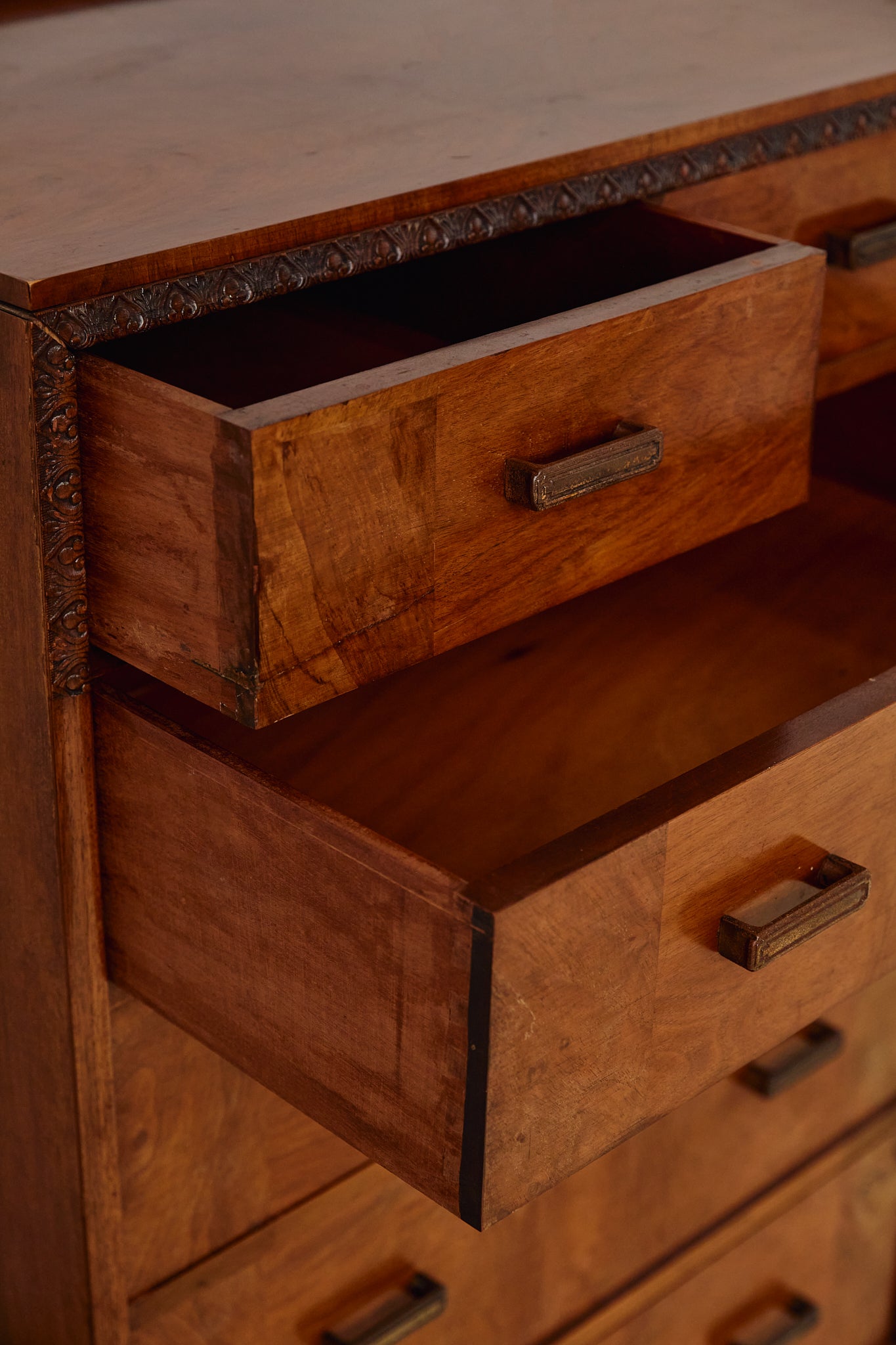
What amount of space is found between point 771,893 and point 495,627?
157mm

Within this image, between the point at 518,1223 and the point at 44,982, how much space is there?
0.35m

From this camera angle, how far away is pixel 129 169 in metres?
0.68

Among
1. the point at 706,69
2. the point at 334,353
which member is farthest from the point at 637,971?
the point at 706,69

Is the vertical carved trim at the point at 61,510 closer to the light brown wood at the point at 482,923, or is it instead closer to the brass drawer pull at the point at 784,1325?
the light brown wood at the point at 482,923

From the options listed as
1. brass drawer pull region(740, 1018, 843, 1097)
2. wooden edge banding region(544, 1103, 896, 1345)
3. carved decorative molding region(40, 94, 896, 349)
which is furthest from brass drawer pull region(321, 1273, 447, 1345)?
carved decorative molding region(40, 94, 896, 349)

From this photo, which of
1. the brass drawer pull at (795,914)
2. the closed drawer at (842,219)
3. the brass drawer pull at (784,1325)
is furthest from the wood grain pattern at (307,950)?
the brass drawer pull at (784,1325)

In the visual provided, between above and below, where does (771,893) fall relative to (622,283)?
below

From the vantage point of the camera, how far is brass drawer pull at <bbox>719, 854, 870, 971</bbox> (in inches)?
24.5

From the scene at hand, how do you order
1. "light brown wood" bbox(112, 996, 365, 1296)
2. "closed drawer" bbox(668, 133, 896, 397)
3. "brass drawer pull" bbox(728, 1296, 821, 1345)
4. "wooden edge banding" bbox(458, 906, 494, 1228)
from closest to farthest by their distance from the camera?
"wooden edge banding" bbox(458, 906, 494, 1228), "light brown wood" bbox(112, 996, 365, 1296), "closed drawer" bbox(668, 133, 896, 397), "brass drawer pull" bbox(728, 1296, 821, 1345)

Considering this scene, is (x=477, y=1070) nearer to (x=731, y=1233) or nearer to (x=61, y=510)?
(x=61, y=510)

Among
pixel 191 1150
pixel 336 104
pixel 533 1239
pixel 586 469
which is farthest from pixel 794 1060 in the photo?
pixel 336 104

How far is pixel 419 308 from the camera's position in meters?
0.86

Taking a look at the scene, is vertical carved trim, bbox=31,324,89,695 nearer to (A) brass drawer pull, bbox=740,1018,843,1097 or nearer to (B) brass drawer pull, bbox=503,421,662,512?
(B) brass drawer pull, bbox=503,421,662,512

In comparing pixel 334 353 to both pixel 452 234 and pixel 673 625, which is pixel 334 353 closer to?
pixel 452 234
